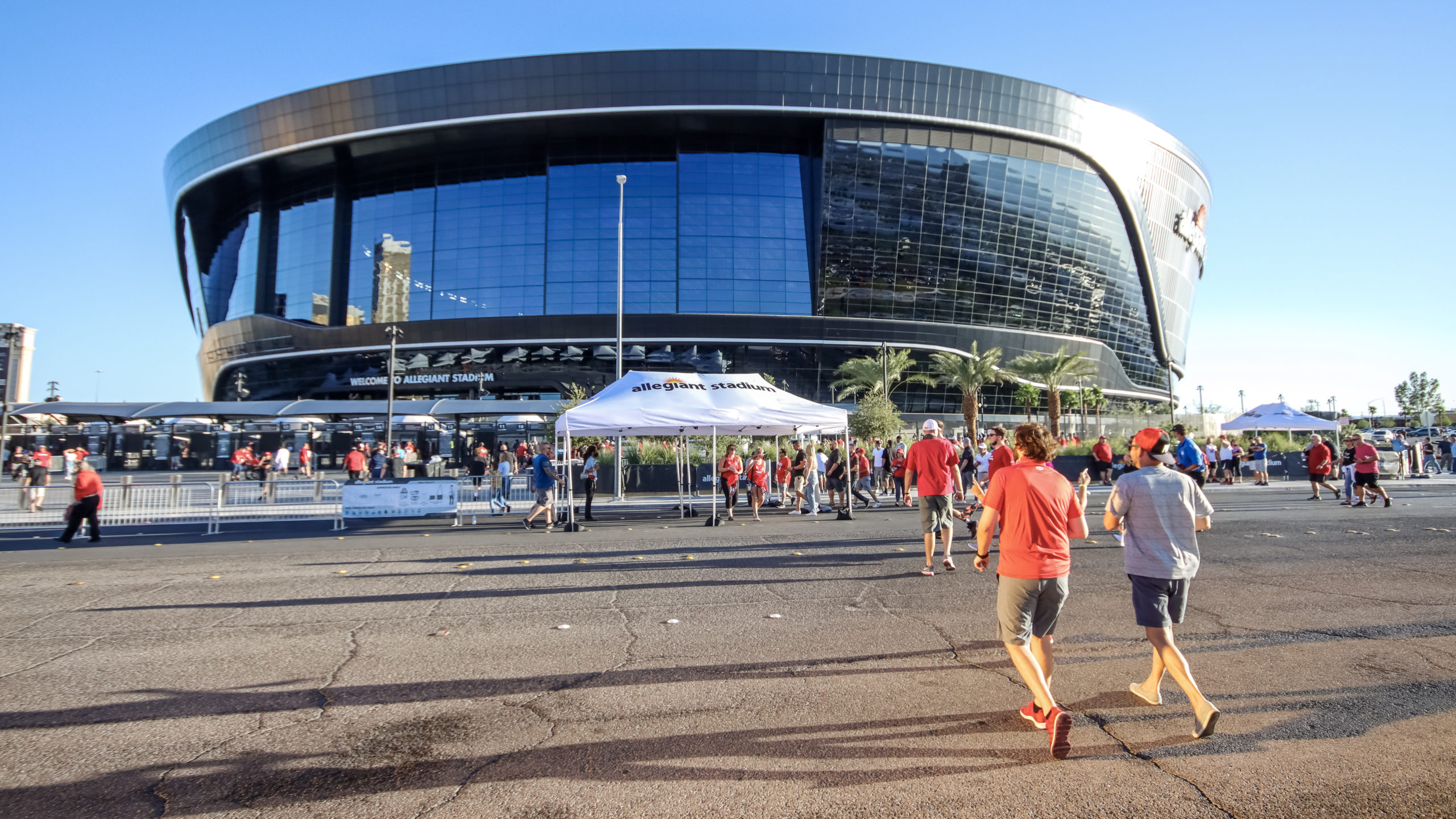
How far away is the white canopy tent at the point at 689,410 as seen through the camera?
1475 centimetres

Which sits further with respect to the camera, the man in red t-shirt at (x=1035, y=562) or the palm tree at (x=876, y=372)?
the palm tree at (x=876, y=372)

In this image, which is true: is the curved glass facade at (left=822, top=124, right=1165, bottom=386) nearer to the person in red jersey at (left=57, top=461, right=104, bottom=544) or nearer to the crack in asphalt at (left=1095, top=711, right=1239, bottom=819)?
the person in red jersey at (left=57, top=461, right=104, bottom=544)

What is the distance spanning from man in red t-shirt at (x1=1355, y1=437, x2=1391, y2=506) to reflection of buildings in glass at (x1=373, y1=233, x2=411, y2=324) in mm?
50729

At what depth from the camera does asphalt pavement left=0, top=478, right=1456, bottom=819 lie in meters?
3.28

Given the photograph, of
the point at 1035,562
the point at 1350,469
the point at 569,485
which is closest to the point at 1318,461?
the point at 1350,469

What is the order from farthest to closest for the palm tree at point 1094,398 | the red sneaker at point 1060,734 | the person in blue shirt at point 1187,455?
the palm tree at point 1094,398 < the person in blue shirt at point 1187,455 < the red sneaker at point 1060,734

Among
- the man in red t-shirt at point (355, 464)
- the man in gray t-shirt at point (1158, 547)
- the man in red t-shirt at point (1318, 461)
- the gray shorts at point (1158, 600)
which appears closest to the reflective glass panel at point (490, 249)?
the man in red t-shirt at point (355, 464)

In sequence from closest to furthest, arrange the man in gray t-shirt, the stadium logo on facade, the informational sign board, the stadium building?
the man in gray t-shirt, the informational sign board, the stadium building, the stadium logo on facade

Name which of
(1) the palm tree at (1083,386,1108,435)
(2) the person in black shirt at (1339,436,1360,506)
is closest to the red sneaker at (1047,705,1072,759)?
(2) the person in black shirt at (1339,436,1360,506)

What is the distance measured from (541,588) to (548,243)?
45.4m

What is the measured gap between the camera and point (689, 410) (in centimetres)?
1520

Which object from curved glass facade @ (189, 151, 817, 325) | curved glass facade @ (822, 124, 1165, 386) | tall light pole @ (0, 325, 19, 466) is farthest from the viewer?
curved glass facade @ (822, 124, 1165, 386)

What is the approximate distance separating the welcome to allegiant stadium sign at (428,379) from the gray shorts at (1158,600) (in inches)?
1948

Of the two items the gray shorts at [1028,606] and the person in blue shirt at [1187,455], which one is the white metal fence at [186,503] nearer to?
the gray shorts at [1028,606]
